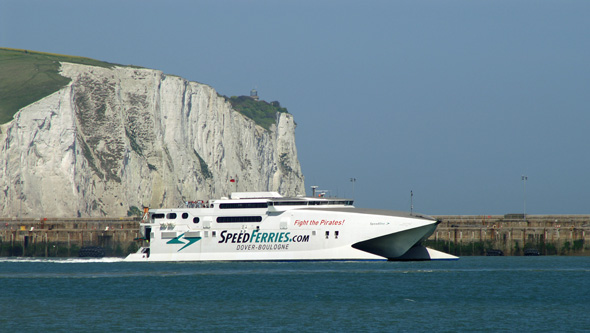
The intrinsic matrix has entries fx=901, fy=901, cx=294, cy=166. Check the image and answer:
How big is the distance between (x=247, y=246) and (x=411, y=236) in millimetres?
12444

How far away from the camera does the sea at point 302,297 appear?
128 feet

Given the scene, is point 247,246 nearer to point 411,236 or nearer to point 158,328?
point 411,236

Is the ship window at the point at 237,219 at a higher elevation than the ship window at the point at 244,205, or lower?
lower

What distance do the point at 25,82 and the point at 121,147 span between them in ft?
54.2

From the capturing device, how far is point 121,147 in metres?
116

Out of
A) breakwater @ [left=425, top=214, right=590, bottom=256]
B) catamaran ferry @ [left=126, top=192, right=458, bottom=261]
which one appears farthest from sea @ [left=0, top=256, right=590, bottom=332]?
breakwater @ [left=425, top=214, right=590, bottom=256]

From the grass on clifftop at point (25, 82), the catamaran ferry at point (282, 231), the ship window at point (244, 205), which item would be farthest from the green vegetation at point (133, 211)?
the ship window at point (244, 205)

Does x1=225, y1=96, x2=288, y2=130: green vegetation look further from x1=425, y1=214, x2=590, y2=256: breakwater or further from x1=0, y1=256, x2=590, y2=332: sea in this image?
x1=0, y1=256, x2=590, y2=332: sea

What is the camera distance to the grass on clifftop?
11200cm

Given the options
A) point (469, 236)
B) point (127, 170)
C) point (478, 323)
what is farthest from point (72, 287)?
point (127, 170)

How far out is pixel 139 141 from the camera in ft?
399

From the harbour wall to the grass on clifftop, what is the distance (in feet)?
63.1

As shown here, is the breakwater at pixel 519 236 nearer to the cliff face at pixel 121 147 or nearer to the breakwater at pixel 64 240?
the breakwater at pixel 64 240

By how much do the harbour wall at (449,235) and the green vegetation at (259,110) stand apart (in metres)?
66.3
